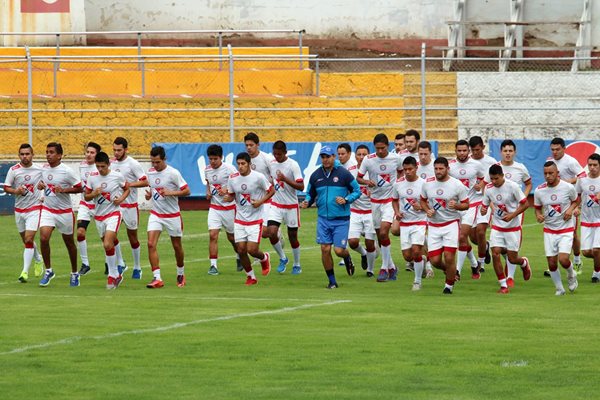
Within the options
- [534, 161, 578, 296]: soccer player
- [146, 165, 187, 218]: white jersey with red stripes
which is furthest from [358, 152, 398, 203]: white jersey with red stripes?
[534, 161, 578, 296]: soccer player

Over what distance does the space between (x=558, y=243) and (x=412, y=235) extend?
2.32m

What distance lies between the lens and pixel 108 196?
2211 cm

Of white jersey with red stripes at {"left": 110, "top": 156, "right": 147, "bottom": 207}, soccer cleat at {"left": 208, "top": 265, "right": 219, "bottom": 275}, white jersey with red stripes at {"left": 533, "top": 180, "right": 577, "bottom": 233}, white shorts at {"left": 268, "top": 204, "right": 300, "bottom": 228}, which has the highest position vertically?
white jersey with red stripes at {"left": 110, "top": 156, "right": 147, "bottom": 207}

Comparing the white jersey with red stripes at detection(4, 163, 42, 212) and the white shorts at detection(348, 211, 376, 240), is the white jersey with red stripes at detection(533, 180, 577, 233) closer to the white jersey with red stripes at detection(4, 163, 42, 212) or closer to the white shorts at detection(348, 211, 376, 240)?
the white shorts at detection(348, 211, 376, 240)

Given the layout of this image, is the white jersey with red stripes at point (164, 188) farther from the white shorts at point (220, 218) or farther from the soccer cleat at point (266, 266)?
the soccer cleat at point (266, 266)

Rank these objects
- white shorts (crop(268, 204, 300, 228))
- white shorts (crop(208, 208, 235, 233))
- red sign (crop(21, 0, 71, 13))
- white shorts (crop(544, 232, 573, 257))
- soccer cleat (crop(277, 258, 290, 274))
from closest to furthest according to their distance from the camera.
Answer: white shorts (crop(544, 232, 573, 257)) → white shorts (crop(208, 208, 235, 233)) → soccer cleat (crop(277, 258, 290, 274)) → white shorts (crop(268, 204, 300, 228)) → red sign (crop(21, 0, 71, 13))

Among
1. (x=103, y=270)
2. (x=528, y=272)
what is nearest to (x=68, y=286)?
(x=103, y=270)

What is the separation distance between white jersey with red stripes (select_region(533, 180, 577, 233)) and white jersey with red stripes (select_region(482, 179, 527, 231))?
322 millimetres

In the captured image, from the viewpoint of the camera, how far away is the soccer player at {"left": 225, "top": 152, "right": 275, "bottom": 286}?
2216cm

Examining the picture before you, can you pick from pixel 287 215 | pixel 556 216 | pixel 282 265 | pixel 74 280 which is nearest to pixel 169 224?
pixel 74 280

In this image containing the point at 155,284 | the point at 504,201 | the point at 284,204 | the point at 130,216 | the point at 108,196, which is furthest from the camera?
the point at 284,204

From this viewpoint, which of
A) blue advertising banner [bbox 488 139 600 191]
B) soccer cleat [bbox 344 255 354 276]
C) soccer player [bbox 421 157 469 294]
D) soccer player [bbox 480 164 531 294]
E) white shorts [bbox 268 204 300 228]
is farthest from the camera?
blue advertising banner [bbox 488 139 600 191]

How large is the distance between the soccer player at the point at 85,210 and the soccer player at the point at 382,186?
4.48 m

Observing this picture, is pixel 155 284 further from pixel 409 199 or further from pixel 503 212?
pixel 503 212
